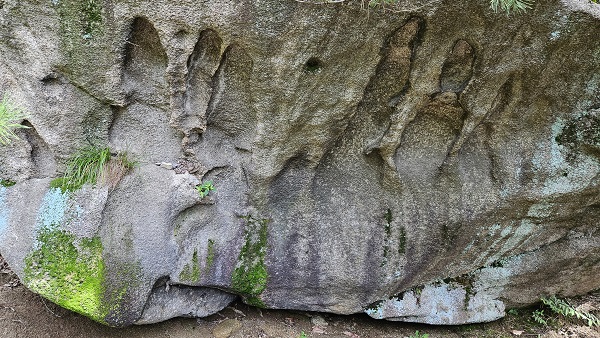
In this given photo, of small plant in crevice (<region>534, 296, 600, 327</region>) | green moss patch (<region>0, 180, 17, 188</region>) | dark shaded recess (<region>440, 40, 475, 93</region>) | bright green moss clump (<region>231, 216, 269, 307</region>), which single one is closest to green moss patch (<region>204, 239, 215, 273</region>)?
bright green moss clump (<region>231, 216, 269, 307</region>)

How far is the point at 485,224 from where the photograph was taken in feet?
10.9

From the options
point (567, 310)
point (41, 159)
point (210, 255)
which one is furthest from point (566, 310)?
point (41, 159)

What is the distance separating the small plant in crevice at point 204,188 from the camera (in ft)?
9.73

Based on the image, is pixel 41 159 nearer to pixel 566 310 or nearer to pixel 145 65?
pixel 145 65

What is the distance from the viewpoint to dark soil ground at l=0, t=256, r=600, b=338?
308cm

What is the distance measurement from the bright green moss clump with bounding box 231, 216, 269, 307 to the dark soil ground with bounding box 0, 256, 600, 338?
0.38 m

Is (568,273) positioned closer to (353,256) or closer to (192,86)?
(353,256)

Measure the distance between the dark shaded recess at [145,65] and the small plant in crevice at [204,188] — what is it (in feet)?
1.96

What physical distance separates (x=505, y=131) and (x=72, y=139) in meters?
2.76

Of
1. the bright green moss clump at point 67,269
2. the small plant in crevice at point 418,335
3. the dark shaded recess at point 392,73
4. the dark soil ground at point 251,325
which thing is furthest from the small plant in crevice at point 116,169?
the small plant in crevice at point 418,335

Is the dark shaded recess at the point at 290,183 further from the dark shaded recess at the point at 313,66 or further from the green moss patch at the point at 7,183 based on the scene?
the green moss patch at the point at 7,183

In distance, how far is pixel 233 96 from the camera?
2789 millimetres

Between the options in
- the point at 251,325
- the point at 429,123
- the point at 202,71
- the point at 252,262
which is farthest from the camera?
the point at 251,325

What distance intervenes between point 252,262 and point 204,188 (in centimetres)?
68
